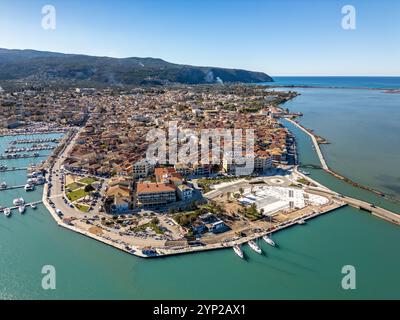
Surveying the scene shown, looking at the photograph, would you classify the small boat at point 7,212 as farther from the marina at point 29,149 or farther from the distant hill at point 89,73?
the distant hill at point 89,73

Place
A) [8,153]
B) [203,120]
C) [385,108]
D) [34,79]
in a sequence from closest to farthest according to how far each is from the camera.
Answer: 1. [8,153]
2. [203,120]
3. [385,108]
4. [34,79]

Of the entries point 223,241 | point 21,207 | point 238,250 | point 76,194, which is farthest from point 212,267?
point 21,207

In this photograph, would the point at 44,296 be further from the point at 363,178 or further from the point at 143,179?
the point at 363,178

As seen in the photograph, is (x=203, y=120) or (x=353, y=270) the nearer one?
(x=353, y=270)

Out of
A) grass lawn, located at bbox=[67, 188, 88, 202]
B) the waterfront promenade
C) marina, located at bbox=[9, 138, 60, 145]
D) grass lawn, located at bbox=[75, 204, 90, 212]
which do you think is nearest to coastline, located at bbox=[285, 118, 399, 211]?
the waterfront promenade

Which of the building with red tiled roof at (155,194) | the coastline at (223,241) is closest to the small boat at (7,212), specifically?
Answer: the coastline at (223,241)

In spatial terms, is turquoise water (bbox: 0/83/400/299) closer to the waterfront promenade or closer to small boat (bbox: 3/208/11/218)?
small boat (bbox: 3/208/11/218)
